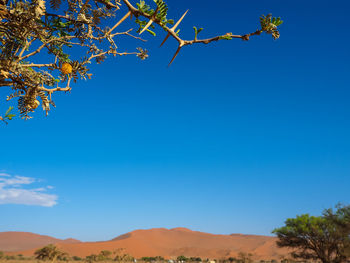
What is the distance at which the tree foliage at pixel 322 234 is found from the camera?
2550 centimetres

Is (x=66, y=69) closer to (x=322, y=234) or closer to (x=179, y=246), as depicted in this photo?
(x=322, y=234)

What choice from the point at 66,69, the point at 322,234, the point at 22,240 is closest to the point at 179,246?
the point at 322,234

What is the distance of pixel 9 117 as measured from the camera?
3984 millimetres

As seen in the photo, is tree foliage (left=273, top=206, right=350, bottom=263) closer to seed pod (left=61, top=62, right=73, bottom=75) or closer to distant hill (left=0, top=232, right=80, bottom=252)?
seed pod (left=61, top=62, right=73, bottom=75)

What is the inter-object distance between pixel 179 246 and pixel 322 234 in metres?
81.2

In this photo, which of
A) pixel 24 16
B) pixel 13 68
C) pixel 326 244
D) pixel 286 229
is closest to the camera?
pixel 24 16

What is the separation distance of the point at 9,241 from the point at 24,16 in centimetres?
17282

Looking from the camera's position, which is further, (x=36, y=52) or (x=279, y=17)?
(x=36, y=52)

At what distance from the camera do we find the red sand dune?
266 ft

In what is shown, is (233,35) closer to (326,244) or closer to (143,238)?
(326,244)

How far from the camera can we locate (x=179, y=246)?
101 meters

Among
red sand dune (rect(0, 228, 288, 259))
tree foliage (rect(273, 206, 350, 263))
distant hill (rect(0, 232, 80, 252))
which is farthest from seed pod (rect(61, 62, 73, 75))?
distant hill (rect(0, 232, 80, 252))

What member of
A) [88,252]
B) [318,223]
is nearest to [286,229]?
[318,223]

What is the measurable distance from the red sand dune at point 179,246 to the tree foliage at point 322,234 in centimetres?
5053
